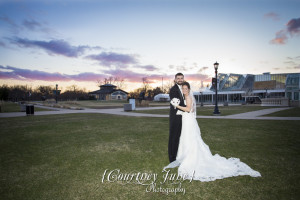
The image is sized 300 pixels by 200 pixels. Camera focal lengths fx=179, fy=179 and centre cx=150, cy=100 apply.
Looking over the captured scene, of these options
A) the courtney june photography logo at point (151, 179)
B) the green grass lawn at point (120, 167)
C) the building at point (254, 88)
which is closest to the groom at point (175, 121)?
the green grass lawn at point (120, 167)

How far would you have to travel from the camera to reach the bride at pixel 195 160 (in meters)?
4.16

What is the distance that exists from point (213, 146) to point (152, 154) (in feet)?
7.93

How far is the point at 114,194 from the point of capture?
3.42 metres

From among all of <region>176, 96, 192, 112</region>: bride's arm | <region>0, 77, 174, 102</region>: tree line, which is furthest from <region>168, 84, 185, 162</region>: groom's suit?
<region>0, 77, 174, 102</region>: tree line

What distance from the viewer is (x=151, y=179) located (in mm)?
4012

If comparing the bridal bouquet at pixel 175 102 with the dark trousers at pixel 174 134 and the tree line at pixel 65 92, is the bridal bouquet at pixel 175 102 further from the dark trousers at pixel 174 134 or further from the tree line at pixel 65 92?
the tree line at pixel 65 92

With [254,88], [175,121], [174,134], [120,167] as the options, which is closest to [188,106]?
[175,121]

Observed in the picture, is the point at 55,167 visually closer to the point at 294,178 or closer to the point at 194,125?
the point at 194,125

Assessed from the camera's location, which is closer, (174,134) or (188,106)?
(188,106)

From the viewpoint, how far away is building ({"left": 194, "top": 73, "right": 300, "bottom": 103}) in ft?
170

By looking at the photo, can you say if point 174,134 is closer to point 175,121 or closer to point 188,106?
point 175,121

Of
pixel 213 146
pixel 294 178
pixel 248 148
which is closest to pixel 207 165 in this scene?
pixel 294 178

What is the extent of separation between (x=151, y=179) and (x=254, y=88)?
6549cm

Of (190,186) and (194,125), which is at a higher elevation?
(194,125)
